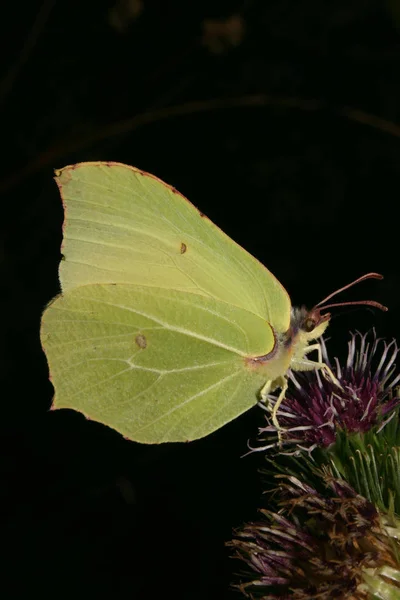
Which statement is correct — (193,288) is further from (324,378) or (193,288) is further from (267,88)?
(267,88)

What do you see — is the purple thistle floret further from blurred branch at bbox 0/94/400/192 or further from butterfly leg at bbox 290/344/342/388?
blurred branch at bbox 0/94/400/192

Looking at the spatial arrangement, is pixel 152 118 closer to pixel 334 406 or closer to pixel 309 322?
pixel 309 322

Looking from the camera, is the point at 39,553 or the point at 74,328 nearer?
the point at 74,328

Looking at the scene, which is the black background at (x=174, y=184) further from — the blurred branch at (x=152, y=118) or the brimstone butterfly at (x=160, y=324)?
the brimstone butterfly at (x=160, y=324)

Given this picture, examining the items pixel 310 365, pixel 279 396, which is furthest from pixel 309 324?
pixel 279 396

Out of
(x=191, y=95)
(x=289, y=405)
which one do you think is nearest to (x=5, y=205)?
(x=191, y=95)
